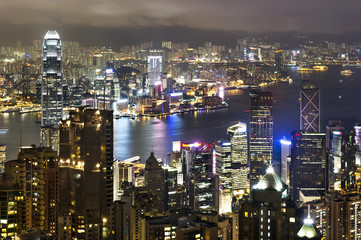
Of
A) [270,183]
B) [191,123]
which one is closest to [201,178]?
[270,183]

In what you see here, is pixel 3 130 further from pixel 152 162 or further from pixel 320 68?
pixel 320 68

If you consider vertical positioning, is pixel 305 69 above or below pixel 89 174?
above

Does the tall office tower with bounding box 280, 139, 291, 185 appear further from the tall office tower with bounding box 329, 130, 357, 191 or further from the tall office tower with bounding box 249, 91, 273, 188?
the tall office tower with bounding box 329, 130, 357, 191

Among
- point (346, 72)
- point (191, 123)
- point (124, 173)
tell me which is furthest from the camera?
point (346, 72)

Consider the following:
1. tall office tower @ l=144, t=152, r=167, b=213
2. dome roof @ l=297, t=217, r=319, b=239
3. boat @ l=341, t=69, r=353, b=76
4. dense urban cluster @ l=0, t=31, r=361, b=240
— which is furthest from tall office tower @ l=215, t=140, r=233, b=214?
boat @ l=341, t=69, r=353, b=76

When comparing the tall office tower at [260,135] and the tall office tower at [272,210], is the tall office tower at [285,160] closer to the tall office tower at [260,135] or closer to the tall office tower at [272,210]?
the tall office tower at [260,135]

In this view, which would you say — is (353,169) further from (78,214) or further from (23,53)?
(23,53)
